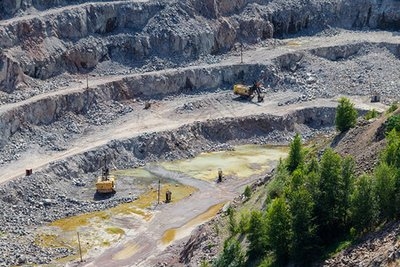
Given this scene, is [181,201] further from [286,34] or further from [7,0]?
[286,34]

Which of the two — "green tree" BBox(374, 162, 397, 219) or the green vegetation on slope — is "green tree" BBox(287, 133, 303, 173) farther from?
"green tree" BBox(374, 162, 397, 219)

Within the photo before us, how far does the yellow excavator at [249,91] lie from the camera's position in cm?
6725

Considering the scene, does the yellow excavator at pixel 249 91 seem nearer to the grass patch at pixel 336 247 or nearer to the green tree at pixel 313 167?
the green tree at pixel 313 167

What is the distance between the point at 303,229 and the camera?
2866 cm

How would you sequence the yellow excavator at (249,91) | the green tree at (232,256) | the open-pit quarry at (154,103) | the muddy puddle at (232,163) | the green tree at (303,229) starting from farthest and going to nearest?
1. the yellow excavator at (249,91)
2. the muddy puddle at (232,163)
3. the open-pit quarry at (154,103)
4. the green tree at (232,256)
5. the green tree at (303,229)


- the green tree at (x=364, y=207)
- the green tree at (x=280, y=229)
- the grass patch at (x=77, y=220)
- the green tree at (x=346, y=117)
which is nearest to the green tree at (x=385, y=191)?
the green tree at (x=364, y=207)

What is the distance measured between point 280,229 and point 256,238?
2.83 m

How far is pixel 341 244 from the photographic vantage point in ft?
93.0

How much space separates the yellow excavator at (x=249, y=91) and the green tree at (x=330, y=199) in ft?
126

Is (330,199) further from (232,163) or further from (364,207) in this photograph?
(232,163)

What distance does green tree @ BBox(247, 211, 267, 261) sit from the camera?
31297 mm

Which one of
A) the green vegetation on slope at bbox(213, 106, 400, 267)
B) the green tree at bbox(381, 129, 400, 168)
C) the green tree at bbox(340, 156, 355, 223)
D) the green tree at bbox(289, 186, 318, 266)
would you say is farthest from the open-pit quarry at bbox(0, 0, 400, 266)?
the green tree at bbox(381, 129, 400, 168)

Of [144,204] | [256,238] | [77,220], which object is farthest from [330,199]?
[144,204]

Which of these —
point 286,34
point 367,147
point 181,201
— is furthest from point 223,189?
point 286,34
